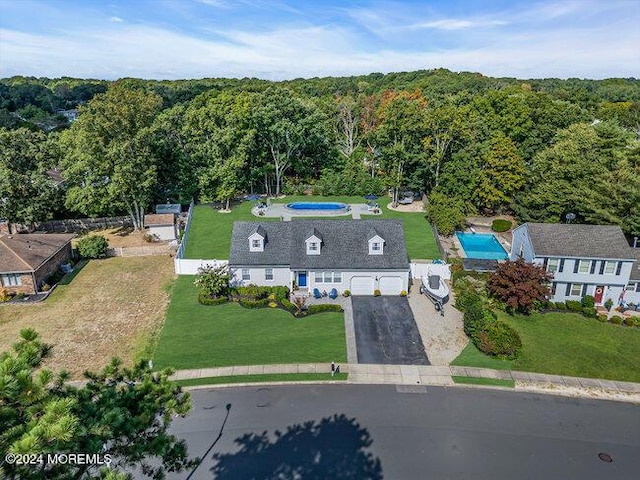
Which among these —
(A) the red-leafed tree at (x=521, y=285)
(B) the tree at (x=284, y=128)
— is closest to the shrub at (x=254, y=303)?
(A) the red-leafed tree at (x=521, y=285)

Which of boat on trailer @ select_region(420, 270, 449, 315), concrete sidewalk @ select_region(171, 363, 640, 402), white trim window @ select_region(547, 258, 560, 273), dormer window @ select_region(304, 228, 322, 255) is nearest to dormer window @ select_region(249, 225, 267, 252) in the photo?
dormer window @ select_region(304, 228, 322, 255)

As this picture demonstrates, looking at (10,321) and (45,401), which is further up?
(45,401)

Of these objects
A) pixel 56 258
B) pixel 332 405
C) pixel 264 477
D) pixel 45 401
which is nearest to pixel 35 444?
pixel 45 401

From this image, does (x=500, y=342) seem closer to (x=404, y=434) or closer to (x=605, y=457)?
(x=605, y=457)

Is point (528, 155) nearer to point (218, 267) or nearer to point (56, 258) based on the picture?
point (218, 267)

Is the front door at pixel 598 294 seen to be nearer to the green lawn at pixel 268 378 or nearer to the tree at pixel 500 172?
the tree at pixel 500 172

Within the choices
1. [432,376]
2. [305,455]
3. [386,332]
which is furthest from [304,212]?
[305,455]
